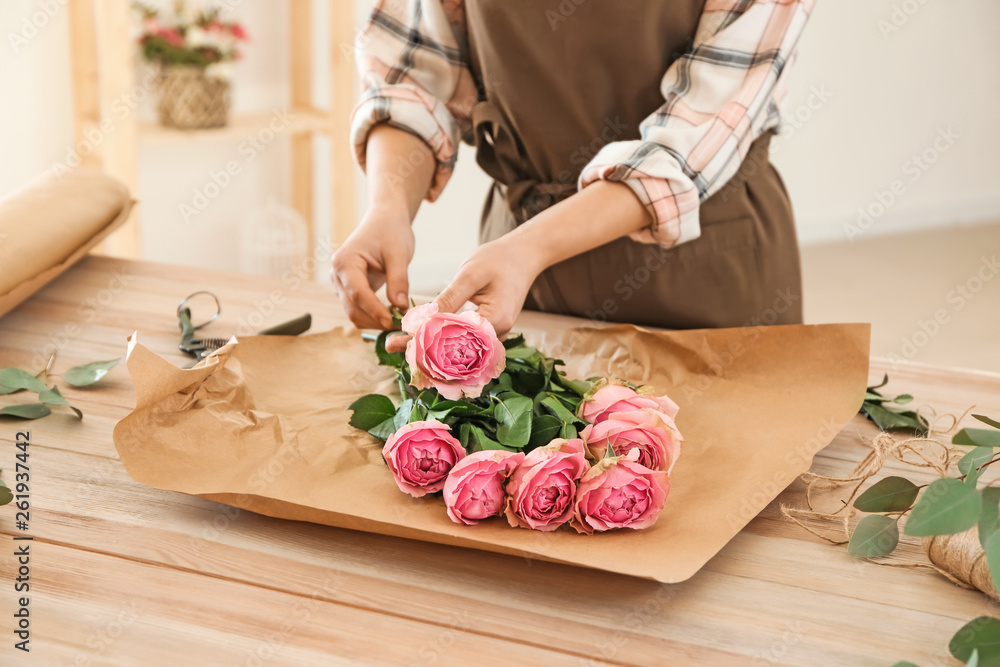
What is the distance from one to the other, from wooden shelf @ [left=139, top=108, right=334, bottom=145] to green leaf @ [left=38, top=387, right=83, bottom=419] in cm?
177

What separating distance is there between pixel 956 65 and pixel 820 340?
4.09m

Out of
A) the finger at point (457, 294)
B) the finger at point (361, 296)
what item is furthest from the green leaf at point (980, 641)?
the finger at point (361, 296)

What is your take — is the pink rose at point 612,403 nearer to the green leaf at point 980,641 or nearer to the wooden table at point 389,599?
the wooden table at point 389,599

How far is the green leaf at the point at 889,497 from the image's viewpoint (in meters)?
0.65

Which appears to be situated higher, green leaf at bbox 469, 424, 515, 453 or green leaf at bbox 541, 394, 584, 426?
green leaf at bbox 541, 394, 584, 426

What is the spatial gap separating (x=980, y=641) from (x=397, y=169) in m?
0.82

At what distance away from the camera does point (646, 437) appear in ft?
2.14

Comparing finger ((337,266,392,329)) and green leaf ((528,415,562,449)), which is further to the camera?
finger ((337,266,392,329))

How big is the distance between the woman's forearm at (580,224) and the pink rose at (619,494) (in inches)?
12.8

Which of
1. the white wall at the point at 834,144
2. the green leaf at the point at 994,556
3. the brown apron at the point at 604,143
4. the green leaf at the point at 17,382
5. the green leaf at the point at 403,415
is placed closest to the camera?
the green leaf at the point at 994,556

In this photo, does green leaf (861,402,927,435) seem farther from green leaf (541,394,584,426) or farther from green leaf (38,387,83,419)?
green leaf (38,387,83,419)

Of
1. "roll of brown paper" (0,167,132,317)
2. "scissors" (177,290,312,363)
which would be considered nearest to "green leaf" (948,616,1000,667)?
"scissors" (177,290,312,363)

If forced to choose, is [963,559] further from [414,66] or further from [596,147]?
[414,66]

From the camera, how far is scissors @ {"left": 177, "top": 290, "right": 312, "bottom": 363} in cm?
99
